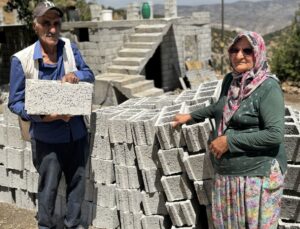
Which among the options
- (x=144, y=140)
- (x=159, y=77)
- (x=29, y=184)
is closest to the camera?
(x=144, y=140)

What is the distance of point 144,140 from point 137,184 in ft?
1.48

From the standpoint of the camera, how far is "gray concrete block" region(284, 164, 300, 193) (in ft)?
10.00

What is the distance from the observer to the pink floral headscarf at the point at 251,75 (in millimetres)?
2234

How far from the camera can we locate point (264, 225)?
2416 mm

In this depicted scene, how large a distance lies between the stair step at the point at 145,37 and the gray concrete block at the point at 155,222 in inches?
346

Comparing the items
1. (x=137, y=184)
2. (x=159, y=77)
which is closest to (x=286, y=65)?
(x=159, y=77)

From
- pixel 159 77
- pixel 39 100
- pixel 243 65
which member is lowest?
pixel 159 77

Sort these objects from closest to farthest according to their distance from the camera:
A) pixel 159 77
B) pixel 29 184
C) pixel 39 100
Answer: pixel 39 100, pixel 29 184, pixel 159 77

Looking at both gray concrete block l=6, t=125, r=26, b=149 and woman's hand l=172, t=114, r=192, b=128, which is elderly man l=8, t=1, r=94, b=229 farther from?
gray concrete block l=6, t=125, r=26, b=149

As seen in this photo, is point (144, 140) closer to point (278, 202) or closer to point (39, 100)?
point (39, 100)

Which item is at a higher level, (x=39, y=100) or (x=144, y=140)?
(x=39, y=100)

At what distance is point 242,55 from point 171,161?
4.44 feet

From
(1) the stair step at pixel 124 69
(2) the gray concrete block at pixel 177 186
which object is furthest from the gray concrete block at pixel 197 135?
(1) the stair step at pixel 124 69

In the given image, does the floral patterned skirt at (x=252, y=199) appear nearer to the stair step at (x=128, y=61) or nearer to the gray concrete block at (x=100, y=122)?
the gray concrete block at (x=100, y=122)
